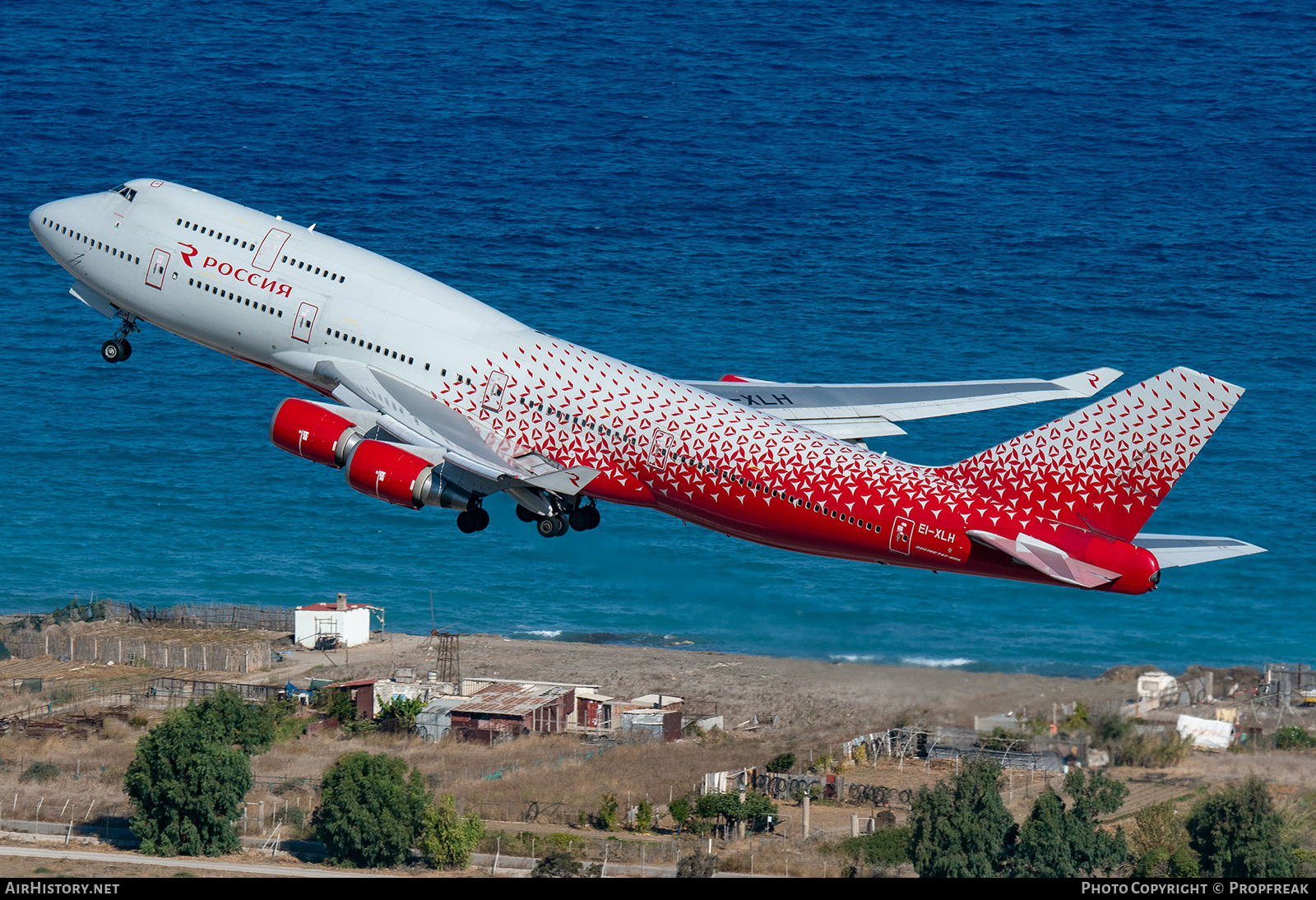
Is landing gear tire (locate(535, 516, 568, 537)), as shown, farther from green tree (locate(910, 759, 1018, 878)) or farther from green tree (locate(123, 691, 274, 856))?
green tree (locate(123, 691, 274, 856))

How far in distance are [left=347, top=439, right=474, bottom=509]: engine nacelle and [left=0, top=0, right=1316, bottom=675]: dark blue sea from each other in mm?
58804

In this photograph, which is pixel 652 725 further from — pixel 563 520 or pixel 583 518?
pixel 563 520

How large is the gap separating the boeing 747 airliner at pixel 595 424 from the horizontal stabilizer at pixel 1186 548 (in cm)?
11

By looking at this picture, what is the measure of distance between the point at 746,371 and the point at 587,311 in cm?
1985

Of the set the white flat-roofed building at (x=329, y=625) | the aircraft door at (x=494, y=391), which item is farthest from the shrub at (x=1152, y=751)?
the white flat-roofed building at (x=329, y=625)

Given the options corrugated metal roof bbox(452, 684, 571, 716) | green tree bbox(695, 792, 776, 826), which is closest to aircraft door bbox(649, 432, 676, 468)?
green tree bbox(695, 792, 776, 826)

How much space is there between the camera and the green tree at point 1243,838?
6600cm

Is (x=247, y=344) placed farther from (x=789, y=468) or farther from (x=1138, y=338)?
(x=1138, y=338)

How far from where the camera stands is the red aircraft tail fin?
46.7 m

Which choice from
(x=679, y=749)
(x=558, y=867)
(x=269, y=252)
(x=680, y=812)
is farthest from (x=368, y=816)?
(x=679, y=749)

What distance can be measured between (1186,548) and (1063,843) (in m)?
22.8

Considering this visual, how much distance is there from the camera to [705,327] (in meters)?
166

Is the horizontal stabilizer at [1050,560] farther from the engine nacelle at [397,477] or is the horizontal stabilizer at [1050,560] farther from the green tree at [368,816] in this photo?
the green tree at [368,816]
